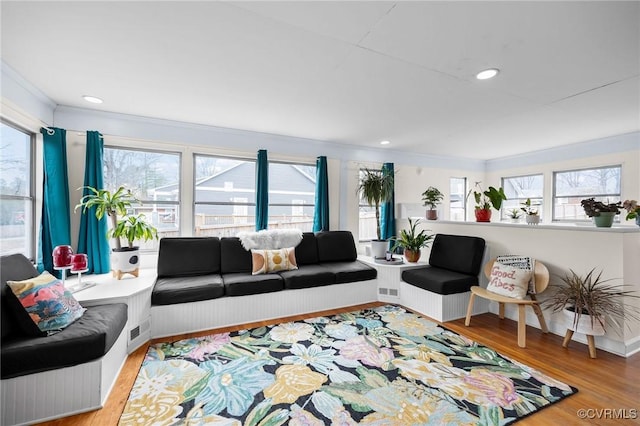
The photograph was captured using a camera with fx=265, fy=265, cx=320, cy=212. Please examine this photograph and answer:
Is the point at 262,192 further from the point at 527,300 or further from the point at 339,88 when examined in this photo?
the point at 527,300

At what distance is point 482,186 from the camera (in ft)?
21.5

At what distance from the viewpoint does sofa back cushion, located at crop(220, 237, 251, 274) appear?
3.47m

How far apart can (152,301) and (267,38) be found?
264cm

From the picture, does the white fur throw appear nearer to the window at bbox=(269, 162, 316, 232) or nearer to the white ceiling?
the window at bbox=(269, 162, 316, 232)

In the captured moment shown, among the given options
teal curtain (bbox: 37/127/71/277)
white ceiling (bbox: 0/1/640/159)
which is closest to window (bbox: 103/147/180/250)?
teal curtain (bbox: 37/127/71/277)

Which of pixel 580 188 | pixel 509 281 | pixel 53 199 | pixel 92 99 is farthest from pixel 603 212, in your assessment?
pixel 53 199

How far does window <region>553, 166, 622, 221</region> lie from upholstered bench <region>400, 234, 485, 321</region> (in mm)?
3217

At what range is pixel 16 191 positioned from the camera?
266cm

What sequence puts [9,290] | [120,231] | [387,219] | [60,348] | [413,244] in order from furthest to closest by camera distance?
1. [387,219]
2. [413,244]
3. [120,231]
4. [9,290]
5. [60,348]

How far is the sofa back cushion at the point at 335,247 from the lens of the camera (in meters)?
4.12

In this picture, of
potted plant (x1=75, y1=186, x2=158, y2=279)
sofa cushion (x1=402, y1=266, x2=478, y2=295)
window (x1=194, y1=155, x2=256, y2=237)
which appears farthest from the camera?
window (x1=194, y1=155, x2=256, y2=237)

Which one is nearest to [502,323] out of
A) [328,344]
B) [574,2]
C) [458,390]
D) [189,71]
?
[458,390]

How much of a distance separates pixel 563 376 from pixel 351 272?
2.18m

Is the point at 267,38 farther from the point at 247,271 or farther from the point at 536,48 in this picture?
the point at 247,271
